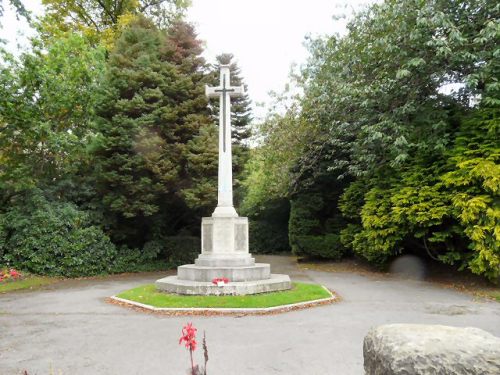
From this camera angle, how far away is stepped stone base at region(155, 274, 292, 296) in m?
10.6

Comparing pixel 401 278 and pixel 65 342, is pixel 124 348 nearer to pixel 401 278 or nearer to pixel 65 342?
pixel 65 342

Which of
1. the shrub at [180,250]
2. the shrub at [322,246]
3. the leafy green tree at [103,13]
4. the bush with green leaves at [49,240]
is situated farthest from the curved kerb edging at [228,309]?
the leafy green tree at [103,13]

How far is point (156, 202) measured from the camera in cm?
1764

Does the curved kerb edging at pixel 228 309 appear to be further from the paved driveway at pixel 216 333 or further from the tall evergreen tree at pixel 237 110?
the tall evergreen tree at pixel 237 110

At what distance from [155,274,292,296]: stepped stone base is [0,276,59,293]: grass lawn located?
5.52m

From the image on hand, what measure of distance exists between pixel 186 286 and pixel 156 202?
7493 mm

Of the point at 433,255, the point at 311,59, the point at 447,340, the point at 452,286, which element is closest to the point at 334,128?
the point at 311,59

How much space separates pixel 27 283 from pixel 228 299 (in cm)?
855

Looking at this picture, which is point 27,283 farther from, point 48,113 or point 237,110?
point 237,110

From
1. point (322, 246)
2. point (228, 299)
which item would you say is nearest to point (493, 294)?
point (228, 299)

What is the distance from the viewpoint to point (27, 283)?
1447 cm

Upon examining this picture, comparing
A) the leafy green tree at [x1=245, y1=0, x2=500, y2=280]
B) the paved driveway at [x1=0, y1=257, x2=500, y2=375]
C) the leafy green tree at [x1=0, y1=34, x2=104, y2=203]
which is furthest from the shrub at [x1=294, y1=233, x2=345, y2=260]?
the leafy green tree at [x1=0, y1=34, x2=104, y2=203]

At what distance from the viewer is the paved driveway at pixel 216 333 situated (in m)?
5.70

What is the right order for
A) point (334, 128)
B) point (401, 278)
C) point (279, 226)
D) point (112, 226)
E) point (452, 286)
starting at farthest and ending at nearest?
point (279, 226) → point (112, 226) → point (334, 128) → point (401, 278) → point (452, 286)
